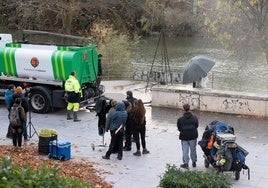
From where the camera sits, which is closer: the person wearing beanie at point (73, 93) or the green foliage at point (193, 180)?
the green foliage at point (193, 180)

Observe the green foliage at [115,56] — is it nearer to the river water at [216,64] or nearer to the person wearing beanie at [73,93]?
the river water at [216,64]

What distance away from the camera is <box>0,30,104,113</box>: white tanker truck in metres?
19.0

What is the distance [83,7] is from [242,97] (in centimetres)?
2023

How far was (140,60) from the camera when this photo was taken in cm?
3809

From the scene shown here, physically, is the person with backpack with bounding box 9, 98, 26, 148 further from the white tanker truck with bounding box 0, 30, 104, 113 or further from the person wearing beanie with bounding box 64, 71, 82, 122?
the white tanker truck with bounding box 0, 30, 104, 113

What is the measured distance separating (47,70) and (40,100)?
1.09 metres

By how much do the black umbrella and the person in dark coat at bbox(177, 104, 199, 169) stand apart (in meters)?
7.74

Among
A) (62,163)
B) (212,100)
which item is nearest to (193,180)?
(62,163)

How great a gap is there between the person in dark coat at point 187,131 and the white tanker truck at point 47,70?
269 inches

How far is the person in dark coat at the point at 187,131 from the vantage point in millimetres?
12750

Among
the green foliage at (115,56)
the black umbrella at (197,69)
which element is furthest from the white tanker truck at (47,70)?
the green foliage at (115,56)

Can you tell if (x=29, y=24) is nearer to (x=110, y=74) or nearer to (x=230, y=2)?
(x=110, y=74)

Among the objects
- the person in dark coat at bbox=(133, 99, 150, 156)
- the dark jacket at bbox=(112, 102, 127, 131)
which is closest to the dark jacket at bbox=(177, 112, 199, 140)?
the person in dark coat at bbox=(133, 99, 150, 156)

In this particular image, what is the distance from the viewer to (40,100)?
64.0 ft
